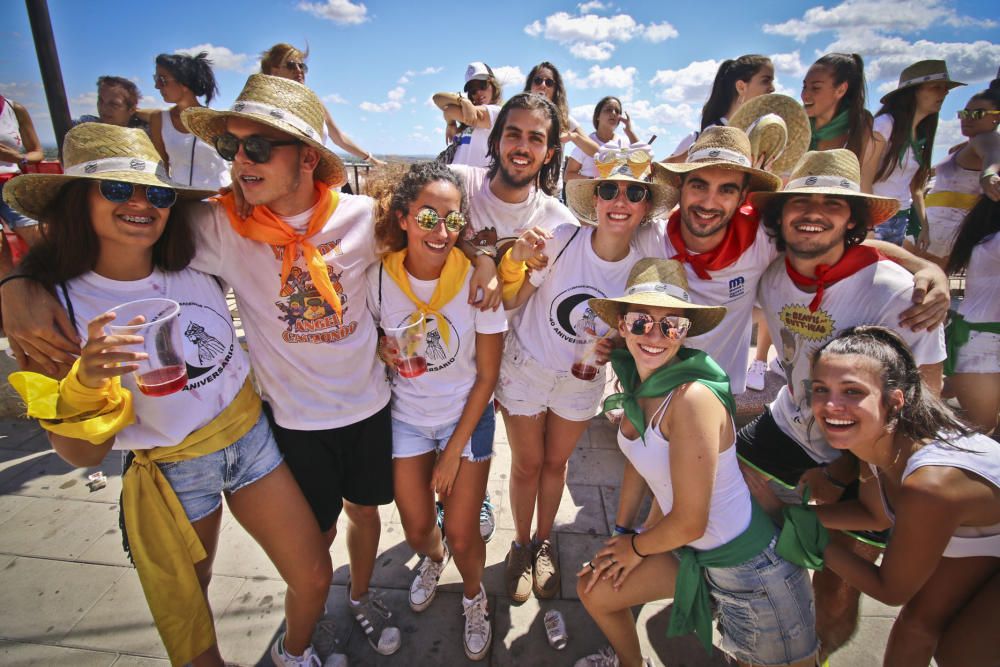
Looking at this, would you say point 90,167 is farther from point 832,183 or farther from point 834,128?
point 834,128

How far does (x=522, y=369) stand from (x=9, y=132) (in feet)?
20.2

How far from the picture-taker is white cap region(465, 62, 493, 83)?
15.0 ft

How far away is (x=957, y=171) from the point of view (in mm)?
4121

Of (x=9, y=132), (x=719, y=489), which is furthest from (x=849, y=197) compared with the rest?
(x=9, y=132)

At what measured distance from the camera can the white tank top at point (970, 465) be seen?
1.62m

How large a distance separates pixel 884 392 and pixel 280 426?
2623 millimetres

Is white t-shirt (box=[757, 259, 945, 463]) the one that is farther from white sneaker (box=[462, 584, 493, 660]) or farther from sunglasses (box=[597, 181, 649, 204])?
white sneaker (box=[462, 584, 493, 660])

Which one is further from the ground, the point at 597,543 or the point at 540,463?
the point at 540,463

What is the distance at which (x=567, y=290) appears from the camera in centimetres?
246

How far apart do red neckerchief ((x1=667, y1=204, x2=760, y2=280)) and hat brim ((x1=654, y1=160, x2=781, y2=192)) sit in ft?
0.52

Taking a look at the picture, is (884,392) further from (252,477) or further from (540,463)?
(252,477)

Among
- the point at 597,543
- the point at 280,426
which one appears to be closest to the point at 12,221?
the point at 280,426

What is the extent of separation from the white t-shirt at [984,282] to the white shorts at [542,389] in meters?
2.63

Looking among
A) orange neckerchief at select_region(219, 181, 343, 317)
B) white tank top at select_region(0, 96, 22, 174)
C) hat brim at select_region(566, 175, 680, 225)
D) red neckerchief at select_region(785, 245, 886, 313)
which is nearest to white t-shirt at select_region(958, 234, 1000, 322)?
red neckerchief at select_region(785, 245, 886, 313)
